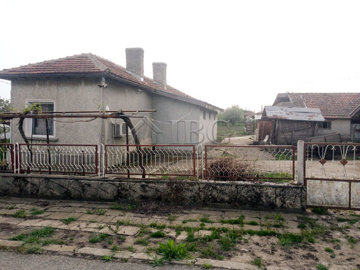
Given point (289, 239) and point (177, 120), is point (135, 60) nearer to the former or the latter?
point (177, 120)

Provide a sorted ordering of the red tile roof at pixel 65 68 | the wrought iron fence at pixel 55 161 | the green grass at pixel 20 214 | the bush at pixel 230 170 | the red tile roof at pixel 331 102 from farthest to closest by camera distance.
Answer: the red tile roof at pixel 331 102 < the red tile roof at pixel 65 68 < the wrought iron fence at pixel 55 161 < the bush at pixel 230 170 < the green grass at pixel 20 214

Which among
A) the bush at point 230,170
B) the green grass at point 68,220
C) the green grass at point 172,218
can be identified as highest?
the bush at point 230,170

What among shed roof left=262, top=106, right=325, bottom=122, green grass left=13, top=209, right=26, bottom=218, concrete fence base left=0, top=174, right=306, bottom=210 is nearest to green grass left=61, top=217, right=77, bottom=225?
green grass left=13, top=209, right=26, bottom=218

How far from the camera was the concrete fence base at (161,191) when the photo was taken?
4844mm

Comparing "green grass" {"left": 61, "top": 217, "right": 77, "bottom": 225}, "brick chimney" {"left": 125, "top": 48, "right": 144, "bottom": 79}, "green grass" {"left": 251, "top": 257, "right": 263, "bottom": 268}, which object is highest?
"brick chimney" {"left": 125, "top": 48, "right": 144, "bottom": 79}

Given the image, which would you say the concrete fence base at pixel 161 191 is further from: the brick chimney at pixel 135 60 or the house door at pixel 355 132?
the house door at pixel 355 132

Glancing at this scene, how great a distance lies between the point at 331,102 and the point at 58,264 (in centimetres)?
2065

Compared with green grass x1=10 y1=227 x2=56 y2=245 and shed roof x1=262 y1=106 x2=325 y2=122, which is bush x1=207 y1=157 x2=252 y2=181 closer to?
green grass x1=10 y1=227 x2=56 y2=245

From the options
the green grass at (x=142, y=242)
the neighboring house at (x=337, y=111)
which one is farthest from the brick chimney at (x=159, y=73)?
the green grass at (x=142, y=242)

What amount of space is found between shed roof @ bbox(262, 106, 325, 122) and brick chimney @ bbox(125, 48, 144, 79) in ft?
28.1

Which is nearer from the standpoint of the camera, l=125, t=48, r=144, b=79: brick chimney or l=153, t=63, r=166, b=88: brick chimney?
l=125, t=48, r=144, b=79: brick chimney

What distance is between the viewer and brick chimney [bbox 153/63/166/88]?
1639 cm

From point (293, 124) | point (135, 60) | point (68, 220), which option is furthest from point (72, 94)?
point (293, 124)

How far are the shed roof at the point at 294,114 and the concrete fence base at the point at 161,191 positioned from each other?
11.9 m
